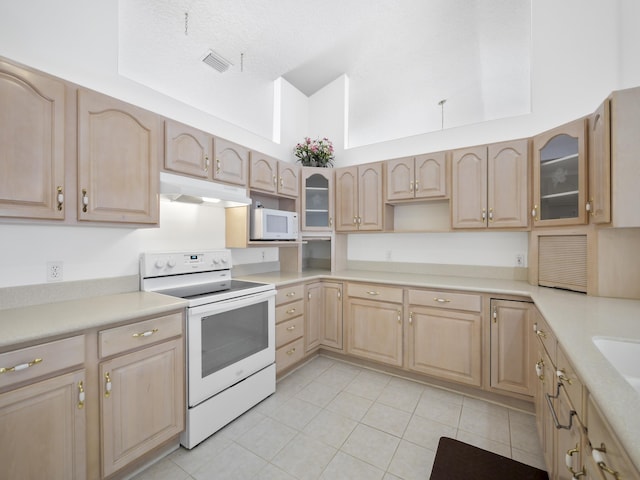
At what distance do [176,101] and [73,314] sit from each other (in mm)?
1781

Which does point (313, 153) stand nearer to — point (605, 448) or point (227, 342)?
point (227, 342)

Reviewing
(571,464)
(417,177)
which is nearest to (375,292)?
(417,177)

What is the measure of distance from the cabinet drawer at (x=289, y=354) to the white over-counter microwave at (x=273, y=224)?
1.04m

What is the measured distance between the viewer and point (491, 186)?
7.75 ft

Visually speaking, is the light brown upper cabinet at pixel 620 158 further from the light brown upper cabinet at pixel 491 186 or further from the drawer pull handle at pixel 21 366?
the drawer pull handle at pixel 21 366

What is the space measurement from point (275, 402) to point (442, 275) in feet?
6.57

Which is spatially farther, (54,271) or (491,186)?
(491,186)

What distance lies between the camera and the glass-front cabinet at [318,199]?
313 centimetres

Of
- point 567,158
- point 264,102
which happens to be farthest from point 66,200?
point 567,158

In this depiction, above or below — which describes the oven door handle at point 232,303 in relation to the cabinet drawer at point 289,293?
above

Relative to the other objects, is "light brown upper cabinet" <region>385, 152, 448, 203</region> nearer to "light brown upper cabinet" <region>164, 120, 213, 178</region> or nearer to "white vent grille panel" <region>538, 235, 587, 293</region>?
"white vent grille panel" <region>538, 235, 587, 293</region>

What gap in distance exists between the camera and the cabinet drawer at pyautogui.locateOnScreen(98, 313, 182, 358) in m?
1.31

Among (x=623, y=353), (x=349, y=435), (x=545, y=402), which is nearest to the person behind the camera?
(x=623, y=353)

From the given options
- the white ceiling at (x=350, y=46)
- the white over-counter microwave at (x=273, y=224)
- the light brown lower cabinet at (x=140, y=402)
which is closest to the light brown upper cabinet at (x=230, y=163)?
the white over-counter microwave at (x=273, y=224)
